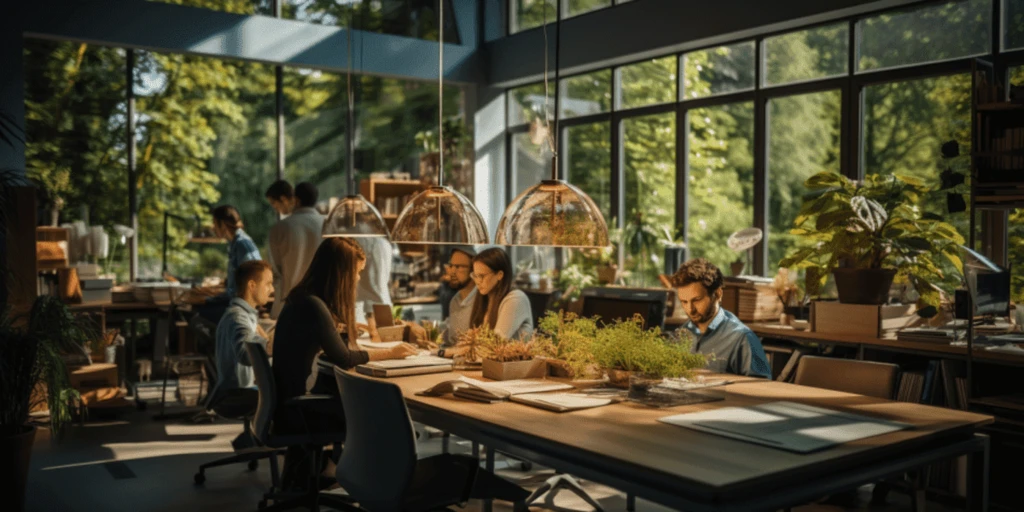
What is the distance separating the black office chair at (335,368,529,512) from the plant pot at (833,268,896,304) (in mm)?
3054

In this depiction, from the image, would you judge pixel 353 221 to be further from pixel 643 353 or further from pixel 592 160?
pixel 592 160

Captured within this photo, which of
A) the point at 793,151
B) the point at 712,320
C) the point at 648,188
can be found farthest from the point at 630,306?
the point at 648,188

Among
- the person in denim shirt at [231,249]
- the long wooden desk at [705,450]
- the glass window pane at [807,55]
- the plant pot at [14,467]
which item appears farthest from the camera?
the glass window pane at [807,55]

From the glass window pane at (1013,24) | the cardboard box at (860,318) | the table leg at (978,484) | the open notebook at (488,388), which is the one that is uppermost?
the glass window pane at (1013,24)

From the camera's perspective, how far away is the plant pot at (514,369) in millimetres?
3748

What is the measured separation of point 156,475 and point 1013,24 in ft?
20.0

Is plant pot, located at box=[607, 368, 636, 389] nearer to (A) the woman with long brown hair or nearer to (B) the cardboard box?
(A) the woman with long brown hair

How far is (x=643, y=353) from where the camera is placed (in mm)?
3412

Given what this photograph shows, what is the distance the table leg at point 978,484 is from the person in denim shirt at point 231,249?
5.14 meters

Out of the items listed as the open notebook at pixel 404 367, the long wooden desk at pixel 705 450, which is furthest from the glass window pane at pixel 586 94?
the long wooden desk at pixel 705 450

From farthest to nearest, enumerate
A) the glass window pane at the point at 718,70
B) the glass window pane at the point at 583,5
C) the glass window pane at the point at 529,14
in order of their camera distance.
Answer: the glass window pane at the point at 529,14
the glass window pane at the point at 583,5
the glass window pane at the point at 718,70

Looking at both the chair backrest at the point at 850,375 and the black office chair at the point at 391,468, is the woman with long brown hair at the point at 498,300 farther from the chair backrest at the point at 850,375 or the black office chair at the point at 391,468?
the black office chair at the point at 391,468

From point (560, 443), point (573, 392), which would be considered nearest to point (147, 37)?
point (573, 392)

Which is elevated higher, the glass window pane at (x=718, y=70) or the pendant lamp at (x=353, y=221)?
the glass window pane at (x=718, y=70)
